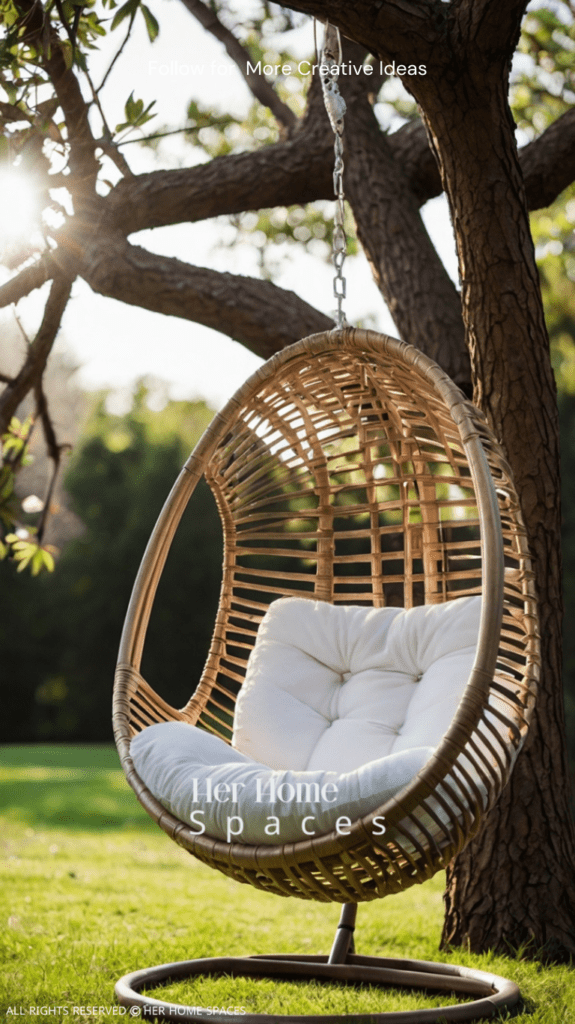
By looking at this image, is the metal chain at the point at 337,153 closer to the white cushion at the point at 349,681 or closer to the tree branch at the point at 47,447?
the white cushion at the point at 349,681

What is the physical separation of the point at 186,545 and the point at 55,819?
3941mm

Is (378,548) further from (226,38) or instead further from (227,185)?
(226,38)

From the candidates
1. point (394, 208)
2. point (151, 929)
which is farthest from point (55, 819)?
point (394, 208)

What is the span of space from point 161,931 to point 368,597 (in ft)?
3.40

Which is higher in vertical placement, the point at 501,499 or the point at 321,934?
the point at 501,499

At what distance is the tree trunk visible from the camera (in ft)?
7.16

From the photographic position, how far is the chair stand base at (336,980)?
1.59 metres

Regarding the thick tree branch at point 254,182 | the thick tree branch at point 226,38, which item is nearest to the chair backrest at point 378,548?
the thick tree branch at point 254,182

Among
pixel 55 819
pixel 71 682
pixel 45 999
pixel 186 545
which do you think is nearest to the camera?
pixel 45 999

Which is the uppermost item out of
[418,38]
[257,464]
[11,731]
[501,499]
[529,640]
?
[418,38]

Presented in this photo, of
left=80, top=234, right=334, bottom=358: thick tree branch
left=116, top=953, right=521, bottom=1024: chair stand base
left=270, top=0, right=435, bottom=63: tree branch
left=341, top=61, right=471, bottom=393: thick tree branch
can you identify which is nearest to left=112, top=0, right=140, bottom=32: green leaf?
left=270, top=0, right=435, bottom=63: tree branch

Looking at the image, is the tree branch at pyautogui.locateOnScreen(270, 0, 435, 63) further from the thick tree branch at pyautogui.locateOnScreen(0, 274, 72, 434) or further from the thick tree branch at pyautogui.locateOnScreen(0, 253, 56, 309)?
the thick tree branch at pyautogui.locateOnScreen(0, 274, 72, 434)

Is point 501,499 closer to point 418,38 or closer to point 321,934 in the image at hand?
point 418,38

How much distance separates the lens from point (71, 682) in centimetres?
968
